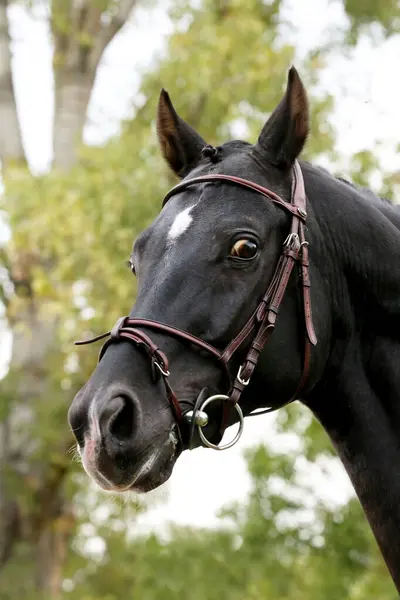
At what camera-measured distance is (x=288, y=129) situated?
354 centimetres

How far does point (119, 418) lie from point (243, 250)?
0.85 meters

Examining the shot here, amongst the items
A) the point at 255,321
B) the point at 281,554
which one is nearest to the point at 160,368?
the point at 255,321

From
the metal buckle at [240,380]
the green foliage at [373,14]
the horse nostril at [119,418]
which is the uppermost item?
the horse nostril at [119,418]

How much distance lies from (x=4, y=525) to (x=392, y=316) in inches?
510

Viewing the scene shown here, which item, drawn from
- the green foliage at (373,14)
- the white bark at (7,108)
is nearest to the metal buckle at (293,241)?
the green foliage at (373,14)

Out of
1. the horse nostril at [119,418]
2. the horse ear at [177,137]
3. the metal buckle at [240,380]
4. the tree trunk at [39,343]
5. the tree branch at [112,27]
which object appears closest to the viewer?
the horse nostril at [119,418]

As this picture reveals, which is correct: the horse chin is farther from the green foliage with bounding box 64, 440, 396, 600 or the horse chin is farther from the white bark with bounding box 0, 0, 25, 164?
the white bark with bounding box 0, 0, 25, 164

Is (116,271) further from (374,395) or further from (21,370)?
(374,395)

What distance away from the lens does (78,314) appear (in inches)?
492

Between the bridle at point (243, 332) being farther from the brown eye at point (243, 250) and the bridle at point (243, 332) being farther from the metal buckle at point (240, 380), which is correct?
the brown eye at point (243, 250)

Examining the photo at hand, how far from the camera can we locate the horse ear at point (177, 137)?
386 centimetres

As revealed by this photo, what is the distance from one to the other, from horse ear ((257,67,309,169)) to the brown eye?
0.49m

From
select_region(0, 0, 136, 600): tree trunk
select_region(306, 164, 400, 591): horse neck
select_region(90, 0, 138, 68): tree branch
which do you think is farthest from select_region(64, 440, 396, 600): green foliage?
select_region(90, 0, 138, 68): tree branch

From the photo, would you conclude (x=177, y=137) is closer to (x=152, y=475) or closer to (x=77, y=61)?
(x=152, y=475)
